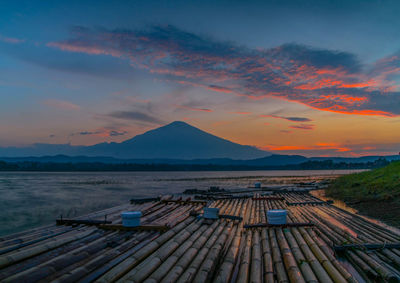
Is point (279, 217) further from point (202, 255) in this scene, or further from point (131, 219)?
point (131, 219)

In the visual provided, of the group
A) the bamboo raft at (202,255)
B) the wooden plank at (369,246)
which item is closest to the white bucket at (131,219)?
the bamboo raft at (202,255)

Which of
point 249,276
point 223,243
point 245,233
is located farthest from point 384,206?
point 249,276

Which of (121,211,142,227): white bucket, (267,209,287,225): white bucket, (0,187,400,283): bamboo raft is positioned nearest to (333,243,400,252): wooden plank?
(0,187,400,283): bamboo raft

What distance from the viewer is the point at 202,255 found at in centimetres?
840

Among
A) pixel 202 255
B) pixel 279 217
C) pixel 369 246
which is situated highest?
pixel 279 217

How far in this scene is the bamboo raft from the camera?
682 centimetres

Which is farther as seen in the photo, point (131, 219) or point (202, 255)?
point (131, 219)

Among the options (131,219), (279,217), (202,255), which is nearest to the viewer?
(202,255)

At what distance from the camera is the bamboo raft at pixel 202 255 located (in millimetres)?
6820

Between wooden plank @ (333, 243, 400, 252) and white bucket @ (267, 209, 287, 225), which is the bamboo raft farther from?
white bucket @ (267, 209, 287, 225)

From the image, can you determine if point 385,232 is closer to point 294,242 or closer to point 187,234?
point 294,242

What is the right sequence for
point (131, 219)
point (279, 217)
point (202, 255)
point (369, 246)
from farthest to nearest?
point (279, 217) < point (131, 219) < point (369, 246) < point (202, 255)

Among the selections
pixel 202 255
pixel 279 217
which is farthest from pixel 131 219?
pixel 279 217

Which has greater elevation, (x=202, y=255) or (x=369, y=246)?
(x=202, y=255)
